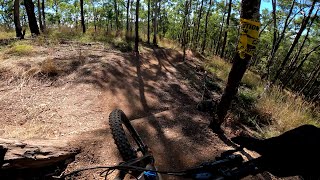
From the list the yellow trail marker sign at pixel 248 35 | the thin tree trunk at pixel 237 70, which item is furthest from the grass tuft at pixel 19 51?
the yellow trail marker sign at pixel 248 35

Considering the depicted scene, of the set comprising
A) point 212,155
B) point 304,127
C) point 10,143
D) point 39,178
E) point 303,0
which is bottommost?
point 212,155

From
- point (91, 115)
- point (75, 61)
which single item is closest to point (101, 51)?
point (75, 61)

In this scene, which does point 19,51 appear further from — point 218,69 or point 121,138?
point 218,69

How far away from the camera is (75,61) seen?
27.1ft

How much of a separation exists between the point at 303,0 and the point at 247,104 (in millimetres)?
9990

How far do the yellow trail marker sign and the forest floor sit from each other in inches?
72.6

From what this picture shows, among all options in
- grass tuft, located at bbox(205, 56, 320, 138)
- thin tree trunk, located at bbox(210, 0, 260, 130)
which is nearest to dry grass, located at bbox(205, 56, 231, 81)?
grass tuft, located at bbox(205, 56, 320, 138)

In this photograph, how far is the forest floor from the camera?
4180mm

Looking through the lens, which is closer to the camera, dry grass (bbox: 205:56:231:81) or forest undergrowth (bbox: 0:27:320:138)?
forest undergrowth (bbox: 0:27:320:138)

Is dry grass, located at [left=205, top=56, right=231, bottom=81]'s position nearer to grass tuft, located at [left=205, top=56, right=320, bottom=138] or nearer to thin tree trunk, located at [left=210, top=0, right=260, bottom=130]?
grass tuft, located at [left=205, top=56, right=320, bottom=138]

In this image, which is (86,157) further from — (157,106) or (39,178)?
(157,106)

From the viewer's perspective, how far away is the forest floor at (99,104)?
13.7ft

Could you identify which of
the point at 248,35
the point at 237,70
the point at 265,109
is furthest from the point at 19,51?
the point at 265,109

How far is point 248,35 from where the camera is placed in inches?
154
